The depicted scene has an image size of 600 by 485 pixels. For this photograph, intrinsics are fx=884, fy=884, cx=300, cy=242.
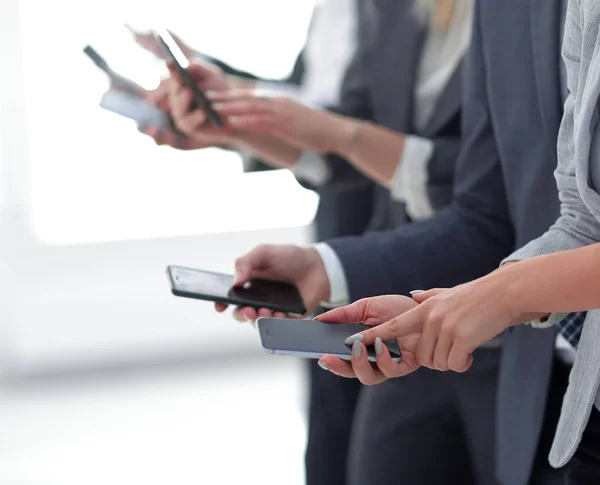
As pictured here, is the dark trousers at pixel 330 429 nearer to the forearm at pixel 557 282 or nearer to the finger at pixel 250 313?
the finger at pixel 250 313

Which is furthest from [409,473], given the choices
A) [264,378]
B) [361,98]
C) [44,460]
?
[264,378]

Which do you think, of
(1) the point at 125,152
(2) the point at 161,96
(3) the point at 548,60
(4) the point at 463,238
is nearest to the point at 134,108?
(2) the point at 161,96

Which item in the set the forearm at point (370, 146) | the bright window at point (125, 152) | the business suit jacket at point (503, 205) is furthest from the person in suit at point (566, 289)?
the bright window at point (125, 152)

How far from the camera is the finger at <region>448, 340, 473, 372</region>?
72cm

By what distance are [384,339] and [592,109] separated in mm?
255

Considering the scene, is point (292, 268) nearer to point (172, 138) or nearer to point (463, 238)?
point (463, 238)

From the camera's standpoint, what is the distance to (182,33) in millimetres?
2799

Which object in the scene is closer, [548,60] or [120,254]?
[548,60]

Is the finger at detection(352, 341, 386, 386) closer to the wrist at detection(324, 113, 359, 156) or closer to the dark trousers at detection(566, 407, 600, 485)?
the dark trousers at detection(566, 407, 600, 485)

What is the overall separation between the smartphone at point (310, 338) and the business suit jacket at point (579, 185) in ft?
A: 0.53

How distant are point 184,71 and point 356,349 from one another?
2.28 feet

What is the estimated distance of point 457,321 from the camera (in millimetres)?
717

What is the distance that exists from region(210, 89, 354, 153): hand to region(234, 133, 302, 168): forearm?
0.11ft

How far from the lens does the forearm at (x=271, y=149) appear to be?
154 cm
